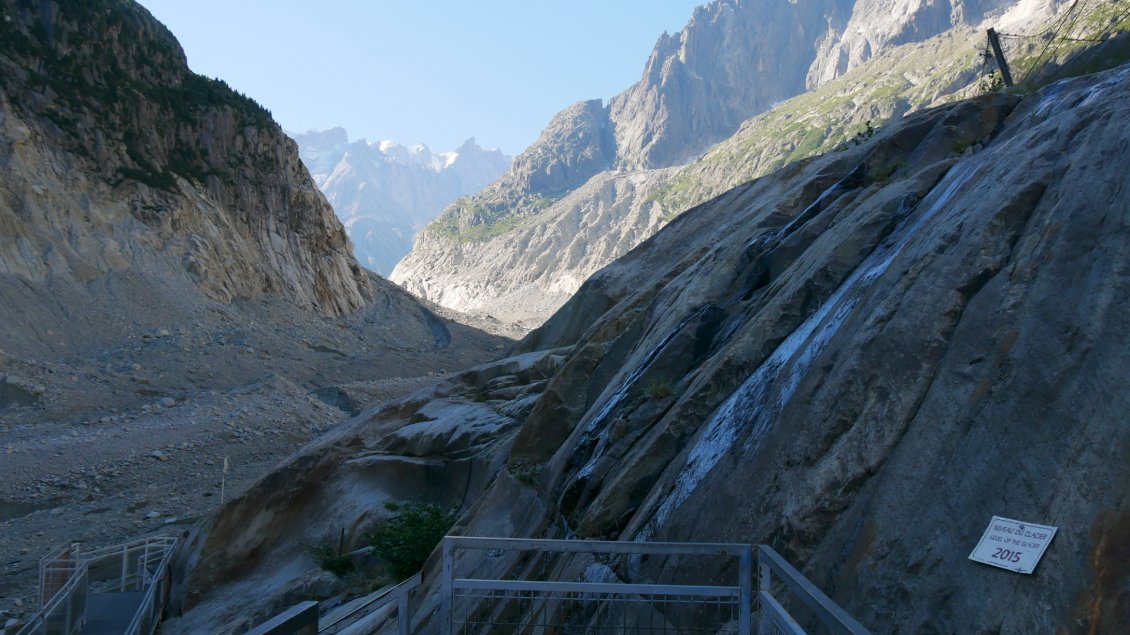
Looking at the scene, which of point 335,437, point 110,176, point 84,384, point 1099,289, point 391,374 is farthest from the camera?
point 391,374

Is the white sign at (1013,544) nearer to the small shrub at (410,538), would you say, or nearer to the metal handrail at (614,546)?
the metal handrail at (614,546)

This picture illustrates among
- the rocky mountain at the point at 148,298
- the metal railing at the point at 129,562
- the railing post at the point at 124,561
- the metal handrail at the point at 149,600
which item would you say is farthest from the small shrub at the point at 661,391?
the rocky mountain at the point at 148,298

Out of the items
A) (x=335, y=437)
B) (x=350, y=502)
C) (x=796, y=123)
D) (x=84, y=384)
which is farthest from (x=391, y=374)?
(x=796, y=123)

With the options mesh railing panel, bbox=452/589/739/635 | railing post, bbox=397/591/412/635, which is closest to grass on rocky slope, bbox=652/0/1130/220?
mesh railing panel, bbox=452/589/739/635

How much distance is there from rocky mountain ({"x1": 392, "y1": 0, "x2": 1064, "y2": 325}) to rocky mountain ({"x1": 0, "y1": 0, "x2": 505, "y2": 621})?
44.6 meters

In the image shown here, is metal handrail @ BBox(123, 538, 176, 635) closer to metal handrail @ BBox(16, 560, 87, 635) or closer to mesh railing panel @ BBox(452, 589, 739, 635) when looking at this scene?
metal handrail @ BBox(16, 560, 87, 635)

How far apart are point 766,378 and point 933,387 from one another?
5.85 ft

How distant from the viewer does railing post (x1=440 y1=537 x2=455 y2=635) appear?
452 centimetres

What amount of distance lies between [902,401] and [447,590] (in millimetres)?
2878

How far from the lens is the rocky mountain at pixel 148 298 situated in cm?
2084

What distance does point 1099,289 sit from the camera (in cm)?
406

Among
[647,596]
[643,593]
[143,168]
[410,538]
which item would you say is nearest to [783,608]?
[643,593]

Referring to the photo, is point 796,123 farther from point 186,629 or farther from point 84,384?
point 186,629

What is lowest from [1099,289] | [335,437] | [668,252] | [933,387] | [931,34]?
[933,387]
